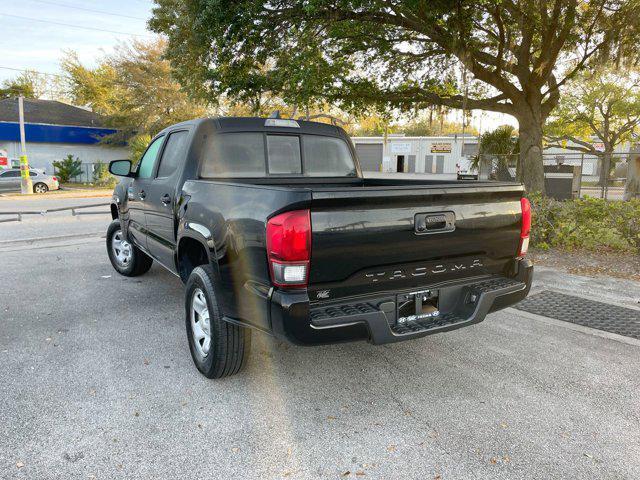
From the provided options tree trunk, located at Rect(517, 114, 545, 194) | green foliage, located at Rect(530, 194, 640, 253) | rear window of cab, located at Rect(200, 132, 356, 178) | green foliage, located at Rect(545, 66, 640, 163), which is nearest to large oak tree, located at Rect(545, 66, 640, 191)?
green foliage, located at Rect(545, 66, 640, 163)

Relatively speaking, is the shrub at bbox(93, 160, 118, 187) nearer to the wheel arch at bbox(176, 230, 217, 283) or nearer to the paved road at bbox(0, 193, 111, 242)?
the paved road at bbox(0, 193, 111, 242)

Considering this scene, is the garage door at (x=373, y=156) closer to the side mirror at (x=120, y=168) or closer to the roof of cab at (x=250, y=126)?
the side mirror at (x=120, y=168)

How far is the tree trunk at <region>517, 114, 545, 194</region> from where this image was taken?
42.8 feet

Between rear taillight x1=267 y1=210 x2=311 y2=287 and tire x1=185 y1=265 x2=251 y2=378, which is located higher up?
rear taillight x1=267 y1=210 x2=311 y2=287

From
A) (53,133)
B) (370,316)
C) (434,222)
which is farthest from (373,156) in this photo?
(370,316)

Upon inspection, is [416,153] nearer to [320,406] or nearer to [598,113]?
[598,113]

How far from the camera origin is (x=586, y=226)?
801 cm

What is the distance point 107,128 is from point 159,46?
7605 millimetres

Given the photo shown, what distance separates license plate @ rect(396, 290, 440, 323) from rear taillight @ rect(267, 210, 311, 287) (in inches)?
29.3

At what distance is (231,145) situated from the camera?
432cm

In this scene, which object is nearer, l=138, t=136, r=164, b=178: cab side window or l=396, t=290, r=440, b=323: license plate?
l=396, t=290, r=440, b=323: license plate

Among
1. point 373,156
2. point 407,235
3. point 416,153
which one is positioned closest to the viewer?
point 407,235

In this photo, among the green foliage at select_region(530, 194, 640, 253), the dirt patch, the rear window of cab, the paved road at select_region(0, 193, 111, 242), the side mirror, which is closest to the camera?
the rear window of cab

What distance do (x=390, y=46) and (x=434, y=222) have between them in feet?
33.9
